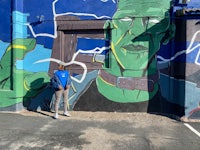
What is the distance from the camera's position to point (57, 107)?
1010 cm

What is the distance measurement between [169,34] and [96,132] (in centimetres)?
410

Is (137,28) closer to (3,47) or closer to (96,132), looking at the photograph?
(96,132)

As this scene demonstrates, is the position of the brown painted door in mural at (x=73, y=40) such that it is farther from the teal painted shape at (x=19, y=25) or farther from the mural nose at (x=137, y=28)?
the teal painted shape at (x=19, y=25)

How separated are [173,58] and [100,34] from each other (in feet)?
8.05

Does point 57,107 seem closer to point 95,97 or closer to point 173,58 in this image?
point 95,97

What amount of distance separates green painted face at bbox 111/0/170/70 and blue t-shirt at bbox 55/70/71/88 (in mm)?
1733

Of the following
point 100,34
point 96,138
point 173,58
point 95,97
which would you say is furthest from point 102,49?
point 96,138

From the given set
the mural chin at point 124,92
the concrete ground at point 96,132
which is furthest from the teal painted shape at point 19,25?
the mural chin at point 124,92

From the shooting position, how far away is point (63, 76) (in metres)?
10.0

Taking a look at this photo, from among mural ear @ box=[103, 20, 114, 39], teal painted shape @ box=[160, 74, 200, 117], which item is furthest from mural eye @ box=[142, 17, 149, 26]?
teal painted shape @ box=[160, 74, 200, 117]

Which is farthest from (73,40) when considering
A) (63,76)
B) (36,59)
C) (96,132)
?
(96,132)

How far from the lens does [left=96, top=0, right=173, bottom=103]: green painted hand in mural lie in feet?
34.3

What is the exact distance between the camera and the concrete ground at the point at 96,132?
23.8 feet

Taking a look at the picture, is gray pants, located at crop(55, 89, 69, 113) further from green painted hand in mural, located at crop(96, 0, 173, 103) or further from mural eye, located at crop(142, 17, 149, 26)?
mural eye, located at crop(142, 17, 149, 26)
